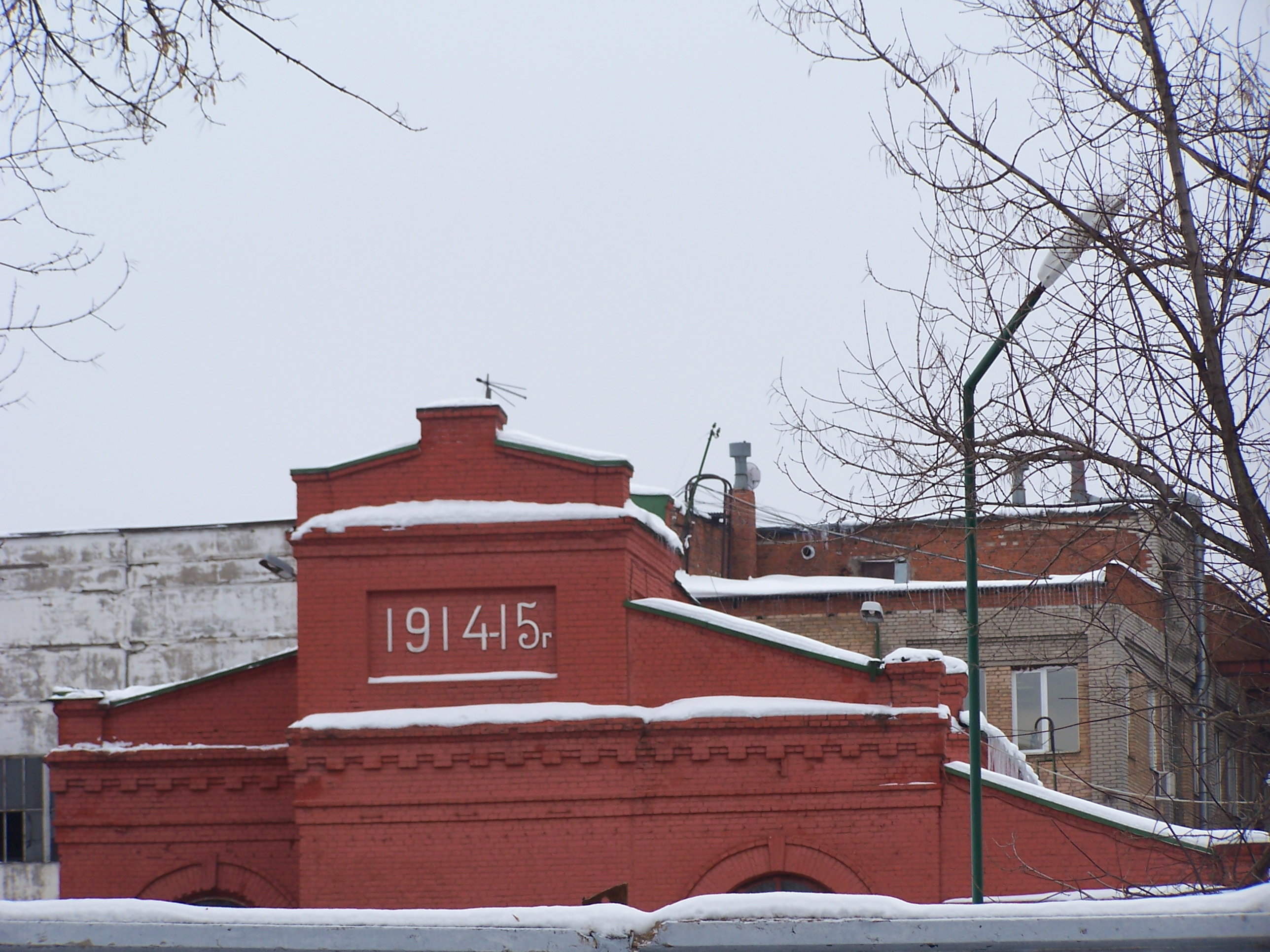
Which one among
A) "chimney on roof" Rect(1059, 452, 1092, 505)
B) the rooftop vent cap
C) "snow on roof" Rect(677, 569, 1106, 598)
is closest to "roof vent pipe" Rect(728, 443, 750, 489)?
the rooftop vent cap

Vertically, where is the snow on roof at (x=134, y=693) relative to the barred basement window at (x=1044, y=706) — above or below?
above

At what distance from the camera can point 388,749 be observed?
15906 mm

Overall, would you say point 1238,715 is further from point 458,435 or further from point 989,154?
point 458,435

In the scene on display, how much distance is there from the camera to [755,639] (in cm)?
1616

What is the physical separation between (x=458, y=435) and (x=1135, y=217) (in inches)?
358

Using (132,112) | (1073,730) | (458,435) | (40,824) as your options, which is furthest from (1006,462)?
(40,824)

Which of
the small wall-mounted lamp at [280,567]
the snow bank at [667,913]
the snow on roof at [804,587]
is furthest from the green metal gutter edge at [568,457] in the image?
the snow on roof at [804,587]

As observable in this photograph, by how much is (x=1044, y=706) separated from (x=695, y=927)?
2725 cm

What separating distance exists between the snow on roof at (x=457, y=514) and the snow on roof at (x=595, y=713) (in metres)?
2.07

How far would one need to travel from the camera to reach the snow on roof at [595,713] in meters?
15.7

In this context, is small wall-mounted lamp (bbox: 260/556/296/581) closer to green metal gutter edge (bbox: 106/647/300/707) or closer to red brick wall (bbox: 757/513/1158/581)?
green metal gutter edge (bbox: 106/647/300/707)

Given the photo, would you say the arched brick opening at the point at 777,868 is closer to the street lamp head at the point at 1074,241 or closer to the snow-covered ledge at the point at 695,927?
the street lamp head at the point at 1074,241

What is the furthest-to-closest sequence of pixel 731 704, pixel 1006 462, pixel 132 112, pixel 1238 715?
pixel 731 704, pixel 1006 462, pixel 1238 715, pixel 132 112

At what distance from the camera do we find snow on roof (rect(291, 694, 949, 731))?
15711 millimetres
